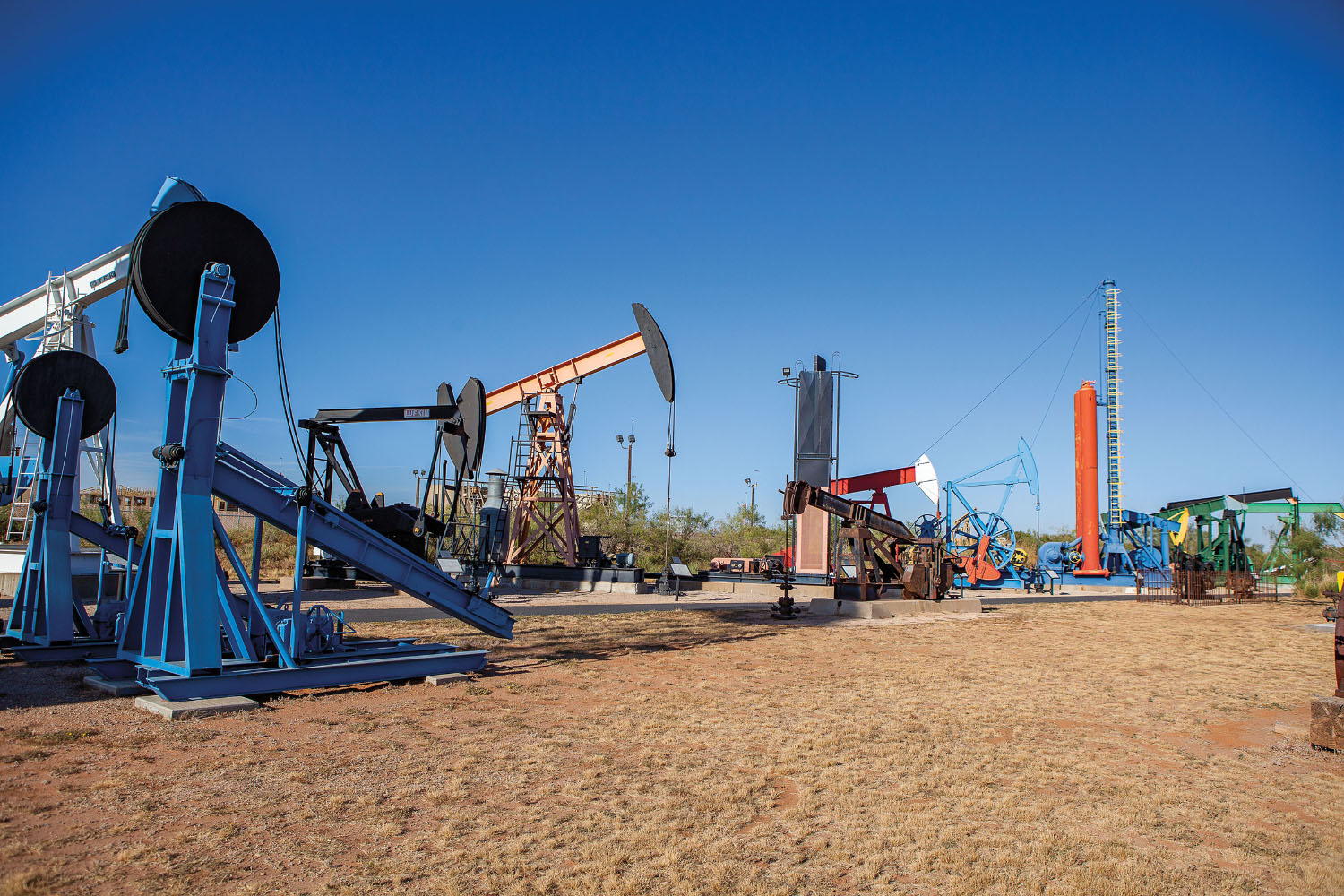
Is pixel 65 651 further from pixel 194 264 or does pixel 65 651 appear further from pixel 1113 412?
pixel 1113 412

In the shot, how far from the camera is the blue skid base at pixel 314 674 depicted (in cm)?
646

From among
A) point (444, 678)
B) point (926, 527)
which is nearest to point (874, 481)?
point (926, 527)

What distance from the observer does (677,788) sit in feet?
16.0

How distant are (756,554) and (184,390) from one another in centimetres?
Answer: 4305

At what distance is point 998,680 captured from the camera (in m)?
9.32

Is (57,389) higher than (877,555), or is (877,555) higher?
(57,389)

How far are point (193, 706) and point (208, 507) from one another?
1.57 metres

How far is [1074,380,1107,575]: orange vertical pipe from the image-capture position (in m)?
31.6

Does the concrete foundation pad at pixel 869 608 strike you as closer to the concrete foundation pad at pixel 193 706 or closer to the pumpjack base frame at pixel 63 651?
the pumpjack base frame at pixel 63 651

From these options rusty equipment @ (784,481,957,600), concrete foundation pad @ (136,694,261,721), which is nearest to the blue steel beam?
concrete foundation pad @ (136,694,261,721)

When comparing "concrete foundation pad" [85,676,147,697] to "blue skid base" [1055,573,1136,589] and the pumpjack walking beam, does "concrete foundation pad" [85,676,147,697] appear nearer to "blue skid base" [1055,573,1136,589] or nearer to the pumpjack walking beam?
the pumpjack walking beam

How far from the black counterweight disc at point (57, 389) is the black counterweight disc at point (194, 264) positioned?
3.27 m

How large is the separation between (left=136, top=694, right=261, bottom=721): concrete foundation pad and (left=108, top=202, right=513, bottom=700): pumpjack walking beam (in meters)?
0.10

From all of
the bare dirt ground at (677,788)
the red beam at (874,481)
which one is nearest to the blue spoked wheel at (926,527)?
the red beam at (874,481)
